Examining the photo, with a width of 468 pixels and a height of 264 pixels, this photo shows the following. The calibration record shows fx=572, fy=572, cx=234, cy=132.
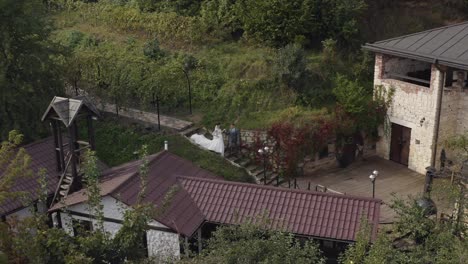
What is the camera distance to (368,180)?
2277 cm

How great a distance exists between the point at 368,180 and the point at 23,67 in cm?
1404

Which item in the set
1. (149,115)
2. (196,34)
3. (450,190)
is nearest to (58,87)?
(149,115)

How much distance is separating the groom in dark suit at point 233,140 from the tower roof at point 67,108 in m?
6.88

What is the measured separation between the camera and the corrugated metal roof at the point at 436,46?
21.3 meters

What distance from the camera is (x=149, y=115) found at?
26.1m

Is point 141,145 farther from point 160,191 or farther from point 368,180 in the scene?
point 368,180

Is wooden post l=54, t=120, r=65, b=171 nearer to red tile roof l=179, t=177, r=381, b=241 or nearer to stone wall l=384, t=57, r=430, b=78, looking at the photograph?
red tile roof l=179, t=177, r=381, b=241

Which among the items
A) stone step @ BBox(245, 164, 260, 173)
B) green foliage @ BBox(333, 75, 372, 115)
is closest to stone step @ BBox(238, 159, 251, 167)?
stone step @ BBox(245, 164, 260, 173)

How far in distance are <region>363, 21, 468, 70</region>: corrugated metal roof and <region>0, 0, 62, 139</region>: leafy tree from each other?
13056mm

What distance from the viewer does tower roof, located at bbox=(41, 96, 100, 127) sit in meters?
17.1

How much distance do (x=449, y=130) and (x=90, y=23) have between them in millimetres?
21068

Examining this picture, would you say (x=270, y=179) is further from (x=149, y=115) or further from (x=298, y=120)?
(x=149, y=115)

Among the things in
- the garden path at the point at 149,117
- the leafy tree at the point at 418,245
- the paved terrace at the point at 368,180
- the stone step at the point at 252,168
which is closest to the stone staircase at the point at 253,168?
the stone step at the point at 252,168

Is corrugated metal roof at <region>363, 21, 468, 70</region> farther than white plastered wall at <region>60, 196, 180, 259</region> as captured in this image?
Yes
